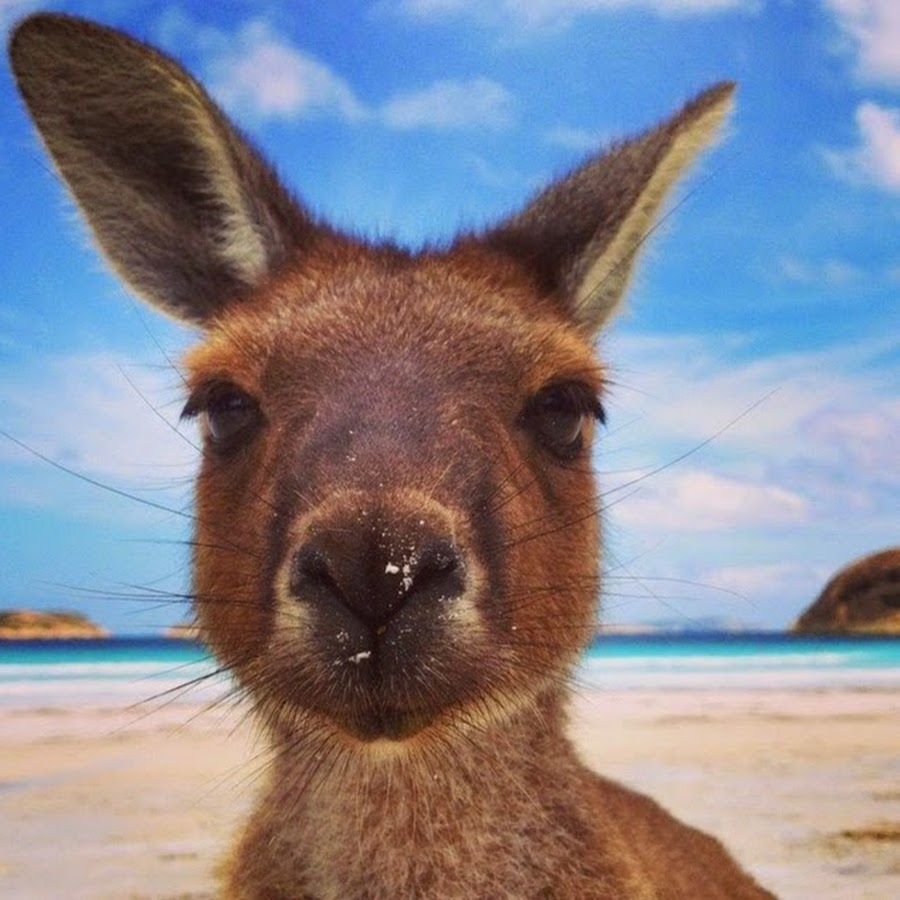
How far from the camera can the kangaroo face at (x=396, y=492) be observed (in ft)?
7.80

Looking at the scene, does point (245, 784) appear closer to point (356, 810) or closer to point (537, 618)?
point (356, 810)

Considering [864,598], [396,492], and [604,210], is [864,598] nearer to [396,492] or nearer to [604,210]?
[604,210]

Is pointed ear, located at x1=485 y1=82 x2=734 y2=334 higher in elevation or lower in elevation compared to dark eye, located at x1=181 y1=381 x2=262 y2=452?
higher

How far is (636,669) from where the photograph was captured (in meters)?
17.0

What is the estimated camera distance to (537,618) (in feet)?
9.61

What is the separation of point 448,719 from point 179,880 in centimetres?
373

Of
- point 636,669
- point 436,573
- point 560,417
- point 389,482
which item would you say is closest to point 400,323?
point 560,417

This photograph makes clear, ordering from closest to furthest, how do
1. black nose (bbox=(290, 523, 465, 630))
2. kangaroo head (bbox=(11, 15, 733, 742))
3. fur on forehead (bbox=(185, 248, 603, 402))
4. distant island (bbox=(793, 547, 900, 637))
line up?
black nose (bbox=(290, 523, 465, 630)) < kangaroo head (bbox=(11, 15, 733, 742)) < fur on forehead (bbox=(185, 248, 603, 402)) < distant island (bbox=(793, 547, 900, 637))

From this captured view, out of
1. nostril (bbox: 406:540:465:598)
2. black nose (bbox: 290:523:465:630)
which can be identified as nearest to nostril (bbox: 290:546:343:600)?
black nose (bbox: 290:523:465:630)

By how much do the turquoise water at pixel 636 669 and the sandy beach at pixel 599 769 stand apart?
83cm

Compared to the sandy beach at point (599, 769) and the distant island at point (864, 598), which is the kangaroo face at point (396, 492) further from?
the distant island at point (864, 598)

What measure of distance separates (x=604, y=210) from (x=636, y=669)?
46.2ft

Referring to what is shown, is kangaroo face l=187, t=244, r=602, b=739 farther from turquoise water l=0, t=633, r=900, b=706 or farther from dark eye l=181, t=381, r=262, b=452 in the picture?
turquoise water l=0, t=633, r=900, b=706

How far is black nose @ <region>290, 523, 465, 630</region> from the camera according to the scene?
2.28m
